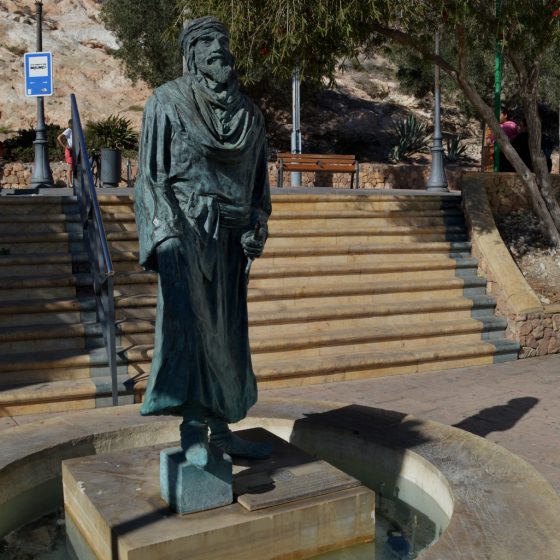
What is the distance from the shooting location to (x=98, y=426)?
4.91 meters

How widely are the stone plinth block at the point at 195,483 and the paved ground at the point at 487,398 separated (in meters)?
2.50

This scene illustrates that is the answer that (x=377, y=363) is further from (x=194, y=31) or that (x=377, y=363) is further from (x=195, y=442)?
(x=194, y=31)

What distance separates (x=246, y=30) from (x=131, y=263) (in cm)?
346

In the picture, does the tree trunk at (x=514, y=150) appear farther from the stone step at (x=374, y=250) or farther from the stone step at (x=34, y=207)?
the stone step at (x=34, y=207)

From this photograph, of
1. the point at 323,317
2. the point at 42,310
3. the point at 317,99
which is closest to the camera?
the point at 42,310

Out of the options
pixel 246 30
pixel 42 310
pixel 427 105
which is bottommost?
pixel 42 310

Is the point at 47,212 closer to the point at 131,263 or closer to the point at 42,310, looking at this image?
the point at 131,263

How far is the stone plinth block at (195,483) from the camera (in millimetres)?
3383

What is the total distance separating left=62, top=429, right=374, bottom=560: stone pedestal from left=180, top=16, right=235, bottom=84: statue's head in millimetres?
1836

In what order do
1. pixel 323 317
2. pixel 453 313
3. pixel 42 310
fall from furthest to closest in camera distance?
pixel 453 313 → pixel 323 317 → pixel 42 310

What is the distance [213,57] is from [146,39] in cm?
2918

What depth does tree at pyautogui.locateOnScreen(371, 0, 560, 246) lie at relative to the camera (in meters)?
9.81

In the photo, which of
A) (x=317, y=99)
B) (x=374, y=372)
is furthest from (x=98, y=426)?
(x=317, y=99)

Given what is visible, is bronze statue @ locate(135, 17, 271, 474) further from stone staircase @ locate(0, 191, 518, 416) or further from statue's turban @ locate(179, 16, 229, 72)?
stone staircase @ locate(0, 191, 518, 416)
